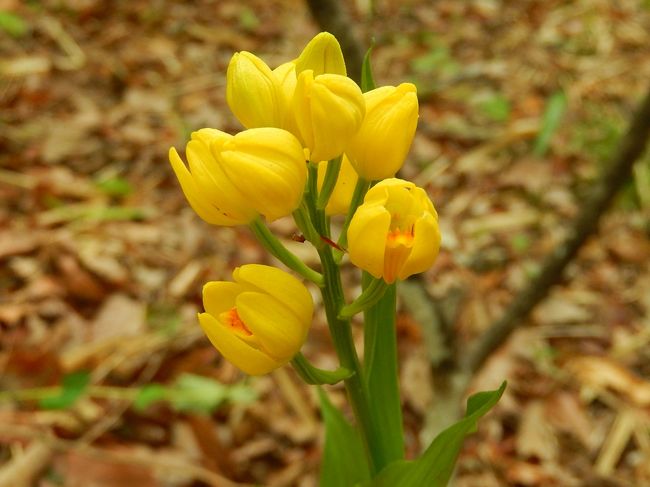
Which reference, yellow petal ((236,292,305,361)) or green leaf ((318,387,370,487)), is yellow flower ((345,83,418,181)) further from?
green leaf ((318,387,370,487))

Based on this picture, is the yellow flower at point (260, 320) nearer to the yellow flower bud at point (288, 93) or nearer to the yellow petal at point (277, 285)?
the yellow petal at point (277, 285)

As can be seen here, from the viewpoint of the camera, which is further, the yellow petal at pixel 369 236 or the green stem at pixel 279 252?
the green stem at pixel 279 252

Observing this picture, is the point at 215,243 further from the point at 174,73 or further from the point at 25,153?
the point at 174,73

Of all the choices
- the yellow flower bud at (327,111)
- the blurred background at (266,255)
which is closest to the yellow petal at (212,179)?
the yellow flower bud at (327,111)

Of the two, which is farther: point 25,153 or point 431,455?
point 25,153

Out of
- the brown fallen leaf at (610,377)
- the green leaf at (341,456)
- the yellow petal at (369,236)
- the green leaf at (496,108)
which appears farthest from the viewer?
the green leaf at (496,108)

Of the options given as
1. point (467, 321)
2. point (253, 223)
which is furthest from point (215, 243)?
point (253, 223)
